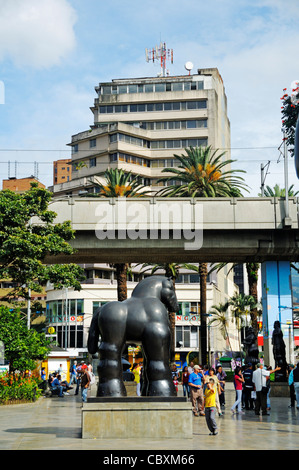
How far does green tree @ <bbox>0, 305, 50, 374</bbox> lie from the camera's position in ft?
80.6

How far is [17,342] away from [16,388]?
72.5 inches

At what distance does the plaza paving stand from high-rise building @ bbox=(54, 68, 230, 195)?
219 ft

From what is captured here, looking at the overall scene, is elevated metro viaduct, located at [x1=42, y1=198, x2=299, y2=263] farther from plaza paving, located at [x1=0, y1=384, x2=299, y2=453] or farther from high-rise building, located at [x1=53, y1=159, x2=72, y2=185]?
high-rise building, located at [x1=53, y1=159, x2=72, y2=185]

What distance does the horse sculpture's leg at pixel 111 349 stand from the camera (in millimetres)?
13180

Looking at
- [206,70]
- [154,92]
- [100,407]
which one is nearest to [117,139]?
[154,92]

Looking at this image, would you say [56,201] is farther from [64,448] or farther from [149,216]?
[64,448]

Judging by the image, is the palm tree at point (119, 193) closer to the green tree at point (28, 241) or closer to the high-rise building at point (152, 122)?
the green tree at point (28, 241)

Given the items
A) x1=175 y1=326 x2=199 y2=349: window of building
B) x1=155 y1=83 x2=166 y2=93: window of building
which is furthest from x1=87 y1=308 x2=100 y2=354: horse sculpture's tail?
x1=155 y1=83 x2=166 y2=93: window of building

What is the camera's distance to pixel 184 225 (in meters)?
32.3

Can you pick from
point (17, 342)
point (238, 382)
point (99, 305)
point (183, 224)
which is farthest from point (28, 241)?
point (99, 305)

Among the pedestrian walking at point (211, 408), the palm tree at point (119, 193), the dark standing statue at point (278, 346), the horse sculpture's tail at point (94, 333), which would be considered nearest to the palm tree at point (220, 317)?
the palm tree at point (119, 193)

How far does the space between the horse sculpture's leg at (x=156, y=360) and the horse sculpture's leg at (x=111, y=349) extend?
555 millimetres

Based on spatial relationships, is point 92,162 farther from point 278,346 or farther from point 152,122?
point 278,346

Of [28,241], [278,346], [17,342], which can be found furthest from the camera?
[278,346]
